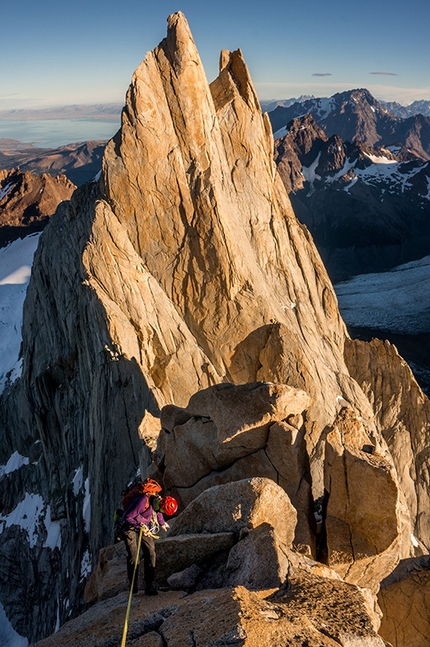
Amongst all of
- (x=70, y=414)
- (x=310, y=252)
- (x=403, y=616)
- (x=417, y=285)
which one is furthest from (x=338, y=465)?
(x=417, y=285)

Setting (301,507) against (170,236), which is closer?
(301,507)

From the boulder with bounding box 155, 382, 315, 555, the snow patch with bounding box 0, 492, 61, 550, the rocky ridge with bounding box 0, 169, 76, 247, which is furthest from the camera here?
the rocky ridge with bounding box 0, 169, 76, 247

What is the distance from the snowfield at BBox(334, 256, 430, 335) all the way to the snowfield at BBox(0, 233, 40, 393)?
242ft

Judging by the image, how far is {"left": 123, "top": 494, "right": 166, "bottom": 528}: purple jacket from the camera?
10.2 metres

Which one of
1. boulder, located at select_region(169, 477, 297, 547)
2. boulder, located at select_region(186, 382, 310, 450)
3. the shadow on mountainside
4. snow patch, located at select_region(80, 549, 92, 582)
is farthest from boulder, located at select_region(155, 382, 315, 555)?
the shadow on mountainside

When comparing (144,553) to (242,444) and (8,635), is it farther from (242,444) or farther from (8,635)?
(8,635)

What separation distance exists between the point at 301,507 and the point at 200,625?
7.10 meters

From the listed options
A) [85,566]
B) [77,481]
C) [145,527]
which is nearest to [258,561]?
[145,527]

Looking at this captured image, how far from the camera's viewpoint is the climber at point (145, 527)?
10.0 metres

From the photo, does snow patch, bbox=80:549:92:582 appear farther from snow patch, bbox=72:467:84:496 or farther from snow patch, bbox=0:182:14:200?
snow patch, bbox=0:182:14:200

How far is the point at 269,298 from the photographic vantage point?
29.5 metres

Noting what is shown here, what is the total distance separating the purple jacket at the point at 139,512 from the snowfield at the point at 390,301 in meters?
112

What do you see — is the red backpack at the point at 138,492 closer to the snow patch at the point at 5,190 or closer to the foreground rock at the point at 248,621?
the foreground rock at the point at 248,621

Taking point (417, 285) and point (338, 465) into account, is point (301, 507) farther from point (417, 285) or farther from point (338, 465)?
point (417, 285)
